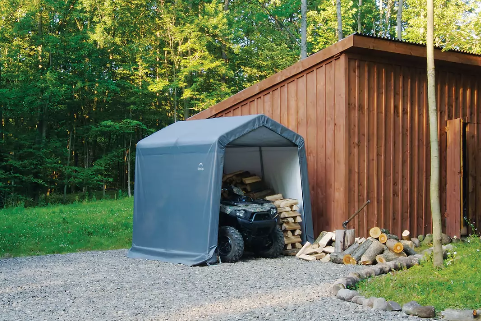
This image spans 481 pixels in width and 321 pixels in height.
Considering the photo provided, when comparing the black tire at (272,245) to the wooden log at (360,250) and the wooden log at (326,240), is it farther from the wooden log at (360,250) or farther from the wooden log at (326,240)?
the wooden log at (360,250)

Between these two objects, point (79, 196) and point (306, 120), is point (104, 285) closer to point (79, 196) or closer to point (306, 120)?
point (306, 120)

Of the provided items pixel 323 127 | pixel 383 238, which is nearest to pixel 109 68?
pixel 323 127

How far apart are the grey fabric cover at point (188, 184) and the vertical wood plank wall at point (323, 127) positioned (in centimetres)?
49

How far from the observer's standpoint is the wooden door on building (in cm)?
1027

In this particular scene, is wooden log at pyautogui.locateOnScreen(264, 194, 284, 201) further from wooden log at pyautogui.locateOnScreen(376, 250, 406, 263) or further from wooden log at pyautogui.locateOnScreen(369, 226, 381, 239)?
wooden log at pyautogui.locateOnScreen(376, 250, 406, 263)

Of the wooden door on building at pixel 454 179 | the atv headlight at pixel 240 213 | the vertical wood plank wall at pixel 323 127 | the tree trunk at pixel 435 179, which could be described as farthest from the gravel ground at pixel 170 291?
the wooden door on building at pixel 454 179

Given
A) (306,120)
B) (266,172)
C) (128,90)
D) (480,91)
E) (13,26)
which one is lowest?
(266,172)

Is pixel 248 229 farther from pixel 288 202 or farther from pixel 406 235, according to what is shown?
pixel 406 235

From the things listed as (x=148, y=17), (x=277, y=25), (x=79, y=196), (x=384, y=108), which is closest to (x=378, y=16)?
(x=277, y=25)

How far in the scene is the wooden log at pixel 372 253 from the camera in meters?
7.98

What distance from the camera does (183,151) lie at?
875 centimetres

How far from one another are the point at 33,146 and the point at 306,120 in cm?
1503

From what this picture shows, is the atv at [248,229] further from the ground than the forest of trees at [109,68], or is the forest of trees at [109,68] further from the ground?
the forest of trees at [109,68]

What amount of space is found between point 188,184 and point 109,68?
1709cm
